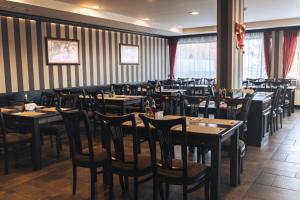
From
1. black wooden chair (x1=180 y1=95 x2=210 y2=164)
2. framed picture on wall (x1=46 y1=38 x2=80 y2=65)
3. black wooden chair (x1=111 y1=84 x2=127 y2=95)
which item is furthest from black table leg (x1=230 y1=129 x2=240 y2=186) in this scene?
framed picture on wall (x1=46 y1=38 x2=80 y2=65)

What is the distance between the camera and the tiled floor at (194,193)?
3.19m

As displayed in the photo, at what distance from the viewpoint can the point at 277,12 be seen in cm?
769

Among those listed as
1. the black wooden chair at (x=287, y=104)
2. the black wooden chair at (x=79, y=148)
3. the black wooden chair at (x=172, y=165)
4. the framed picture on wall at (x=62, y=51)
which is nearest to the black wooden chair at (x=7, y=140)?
the black wooden chair at (x=79, y=148)

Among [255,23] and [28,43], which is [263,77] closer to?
[255,23]

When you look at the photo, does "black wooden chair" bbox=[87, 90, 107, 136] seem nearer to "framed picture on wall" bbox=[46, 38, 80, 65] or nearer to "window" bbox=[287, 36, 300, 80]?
"framed picture on wall" bbox=[46, 38, 80, 65]

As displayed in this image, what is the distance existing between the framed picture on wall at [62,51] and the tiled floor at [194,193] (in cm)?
302

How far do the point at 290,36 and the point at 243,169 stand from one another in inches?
271

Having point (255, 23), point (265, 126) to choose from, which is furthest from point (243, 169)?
point (255, 23)

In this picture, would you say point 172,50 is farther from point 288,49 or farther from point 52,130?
point 52,130

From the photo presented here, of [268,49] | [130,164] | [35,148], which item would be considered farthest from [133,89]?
[268,49]

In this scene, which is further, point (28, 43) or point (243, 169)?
point (28, 43)

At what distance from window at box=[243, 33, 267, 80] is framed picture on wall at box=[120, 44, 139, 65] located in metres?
3.85

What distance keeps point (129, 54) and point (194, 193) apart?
22.6 feet

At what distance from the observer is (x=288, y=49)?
9.30 metres
